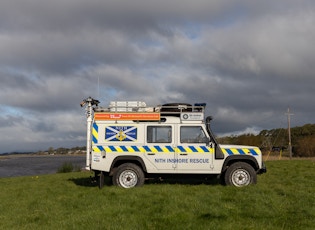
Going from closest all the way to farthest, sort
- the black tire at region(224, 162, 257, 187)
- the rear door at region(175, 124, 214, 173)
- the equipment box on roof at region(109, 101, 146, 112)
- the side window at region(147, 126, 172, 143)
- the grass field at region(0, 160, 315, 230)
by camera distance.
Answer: the grass field at region(0, 160, 315, 230) < the black tire at region(224, 162, 257, 187) < the rear door at region(175, 124, 214, 173) < the side window at region(147, 126, 172, 143) < the equipment box on roof at region(109, 101, 146, 112)

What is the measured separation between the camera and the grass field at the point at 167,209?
7020 millimetres

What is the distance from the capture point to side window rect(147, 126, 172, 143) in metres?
12.0

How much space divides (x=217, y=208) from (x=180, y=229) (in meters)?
1.86

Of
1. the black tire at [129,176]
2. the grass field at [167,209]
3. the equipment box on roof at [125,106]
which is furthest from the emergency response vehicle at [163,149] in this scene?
the grass field at [167,209]

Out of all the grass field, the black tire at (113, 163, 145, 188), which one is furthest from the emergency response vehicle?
the grass field

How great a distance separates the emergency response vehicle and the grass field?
838mm

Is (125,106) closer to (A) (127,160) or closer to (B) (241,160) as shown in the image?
(A) (127,160)

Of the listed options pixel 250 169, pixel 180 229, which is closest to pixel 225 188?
pixel 250 169

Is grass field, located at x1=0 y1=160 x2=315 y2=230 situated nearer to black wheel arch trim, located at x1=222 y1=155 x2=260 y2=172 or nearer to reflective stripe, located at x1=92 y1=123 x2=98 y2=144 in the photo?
black wheel arch trim, located at x1=222 y1=155 x2=260 y2=172

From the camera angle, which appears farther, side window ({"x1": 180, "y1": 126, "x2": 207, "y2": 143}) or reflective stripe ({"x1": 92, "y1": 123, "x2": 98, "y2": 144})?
reflective stripe ({"x1": 92, "y1": 123, "x2": 98, "y2": 144})

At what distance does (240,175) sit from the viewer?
38.9 ft

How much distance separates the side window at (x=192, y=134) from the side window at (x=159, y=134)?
418mm

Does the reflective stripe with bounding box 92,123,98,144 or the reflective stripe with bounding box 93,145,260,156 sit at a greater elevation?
the reflective stripe with bounding box 92,123,98,144

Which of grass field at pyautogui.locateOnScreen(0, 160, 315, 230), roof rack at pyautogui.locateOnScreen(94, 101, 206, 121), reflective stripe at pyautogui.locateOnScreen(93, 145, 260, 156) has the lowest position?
grass field at pyautogui.locateOnScreen(0, 160, 315, 230)
